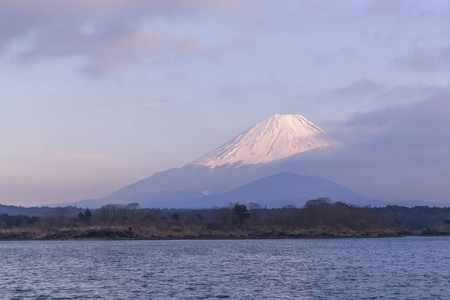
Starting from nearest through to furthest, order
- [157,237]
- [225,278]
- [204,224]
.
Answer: [225,278]
[157,237]
[204,224]

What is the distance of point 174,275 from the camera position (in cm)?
5669

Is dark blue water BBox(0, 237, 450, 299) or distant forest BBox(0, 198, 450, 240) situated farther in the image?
distant forest BBox(0, 198, 450, 240)

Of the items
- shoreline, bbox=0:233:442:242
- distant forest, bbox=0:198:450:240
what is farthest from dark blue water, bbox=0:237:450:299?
distant forest, bbox=0:198:450:240

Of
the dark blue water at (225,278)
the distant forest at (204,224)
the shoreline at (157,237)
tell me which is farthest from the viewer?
the distant forest at (204,224)

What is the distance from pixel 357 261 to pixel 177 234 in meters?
78.8

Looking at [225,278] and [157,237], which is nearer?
[225,278]

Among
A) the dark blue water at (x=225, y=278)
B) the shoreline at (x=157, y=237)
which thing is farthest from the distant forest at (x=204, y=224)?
the dark blue water at (x=225, y=278)

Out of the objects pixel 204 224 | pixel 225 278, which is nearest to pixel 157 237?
pixel 204 224

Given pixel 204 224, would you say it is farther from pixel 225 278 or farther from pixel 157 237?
pixel 225 278

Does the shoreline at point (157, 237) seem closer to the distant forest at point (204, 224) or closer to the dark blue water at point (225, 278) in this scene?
the distant forest at point (204, 224)

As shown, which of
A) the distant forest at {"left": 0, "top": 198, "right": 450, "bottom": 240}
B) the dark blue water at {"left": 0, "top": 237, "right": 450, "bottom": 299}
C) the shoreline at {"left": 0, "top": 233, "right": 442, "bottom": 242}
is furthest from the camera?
the distant forest at {"left": 0, "top": 198, "right": 450, "bottom": 240}

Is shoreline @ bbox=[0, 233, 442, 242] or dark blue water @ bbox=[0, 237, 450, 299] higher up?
shoreline @ bbox=[0, 233, 442, 242]

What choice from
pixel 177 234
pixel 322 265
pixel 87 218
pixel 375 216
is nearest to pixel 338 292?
pixel 322 265

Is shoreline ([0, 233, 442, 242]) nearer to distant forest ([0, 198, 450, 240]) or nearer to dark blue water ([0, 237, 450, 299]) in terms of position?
distant forest ([0, 198, 450, 240])
